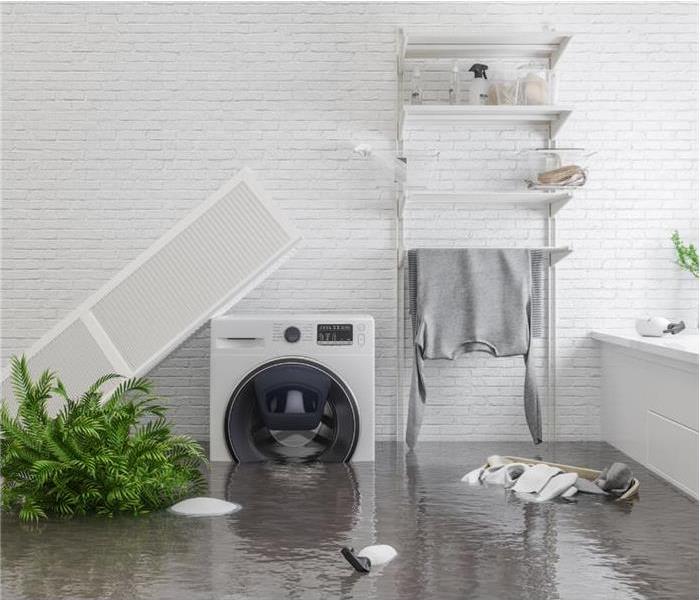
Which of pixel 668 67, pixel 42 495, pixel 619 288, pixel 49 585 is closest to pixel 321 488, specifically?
pixel 42 495

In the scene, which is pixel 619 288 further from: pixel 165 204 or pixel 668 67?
pixel 165 204

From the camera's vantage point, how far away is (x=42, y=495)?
2969 mm

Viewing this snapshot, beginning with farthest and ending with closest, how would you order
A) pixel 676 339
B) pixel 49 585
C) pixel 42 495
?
pixel 676 339, pixel 42 495, pixel 49 585

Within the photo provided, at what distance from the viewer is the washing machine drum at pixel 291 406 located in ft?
12.9

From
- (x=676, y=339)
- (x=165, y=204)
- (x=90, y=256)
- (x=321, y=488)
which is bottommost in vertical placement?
(x=321, y=488)

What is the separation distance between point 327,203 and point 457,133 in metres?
0.79

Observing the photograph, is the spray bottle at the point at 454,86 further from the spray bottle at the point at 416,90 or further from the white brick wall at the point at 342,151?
the white brick wall at the point at 342,151

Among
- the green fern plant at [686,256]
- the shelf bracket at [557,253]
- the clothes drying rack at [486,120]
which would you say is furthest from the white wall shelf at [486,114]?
the green fern plant at [686,256]

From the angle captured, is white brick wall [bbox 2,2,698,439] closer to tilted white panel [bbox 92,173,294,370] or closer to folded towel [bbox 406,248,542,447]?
folded towel [bbox 406,248,542,447]

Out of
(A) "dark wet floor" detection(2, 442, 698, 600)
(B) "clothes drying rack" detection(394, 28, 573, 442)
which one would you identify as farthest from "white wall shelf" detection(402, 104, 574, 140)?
(A) "dark wet floor" detection(2, 442, 698, 600)

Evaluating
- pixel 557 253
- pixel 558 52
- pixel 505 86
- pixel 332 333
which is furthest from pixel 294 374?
pixel 558 52

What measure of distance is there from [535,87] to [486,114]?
0.28 m

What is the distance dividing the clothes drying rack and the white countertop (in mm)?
363

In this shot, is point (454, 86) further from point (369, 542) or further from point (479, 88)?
point (369, 542)
